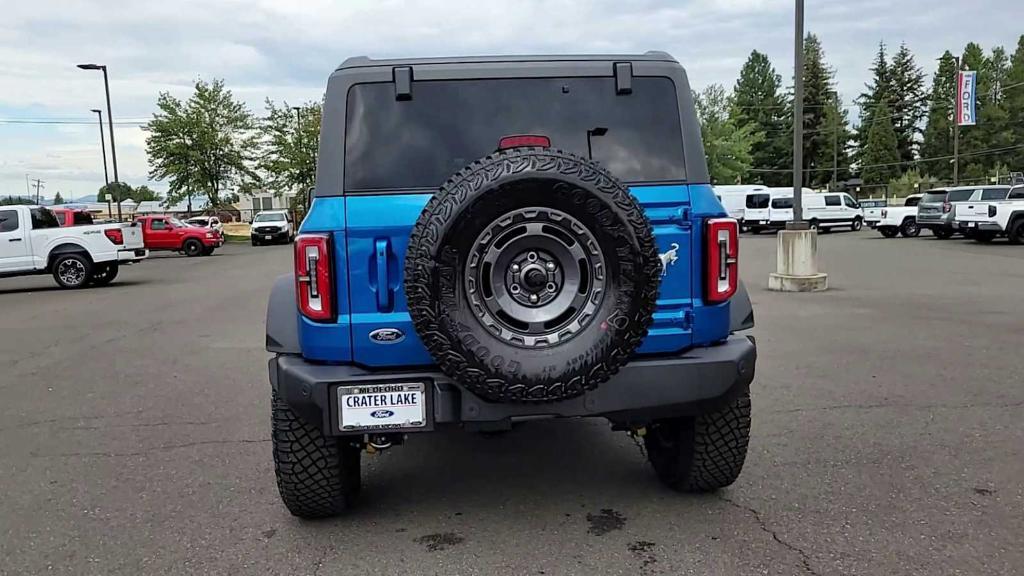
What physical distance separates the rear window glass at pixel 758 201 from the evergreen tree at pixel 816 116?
5261 centimetres

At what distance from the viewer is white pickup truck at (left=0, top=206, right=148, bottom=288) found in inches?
678

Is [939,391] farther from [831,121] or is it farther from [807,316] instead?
[831,121]

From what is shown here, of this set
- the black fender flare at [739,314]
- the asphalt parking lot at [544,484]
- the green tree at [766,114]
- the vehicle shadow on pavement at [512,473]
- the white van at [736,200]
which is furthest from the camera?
the green tree at [766,114]

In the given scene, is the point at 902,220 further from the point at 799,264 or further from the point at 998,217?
the point at 799,264

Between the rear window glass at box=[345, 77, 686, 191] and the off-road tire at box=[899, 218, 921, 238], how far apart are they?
96.9ft

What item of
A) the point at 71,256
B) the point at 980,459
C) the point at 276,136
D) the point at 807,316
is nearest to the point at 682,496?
the point at 980,459

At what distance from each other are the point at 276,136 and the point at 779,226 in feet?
101

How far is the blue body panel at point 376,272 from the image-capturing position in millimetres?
3428

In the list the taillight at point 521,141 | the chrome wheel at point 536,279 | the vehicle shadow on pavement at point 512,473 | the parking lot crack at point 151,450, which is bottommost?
the vehicle shadow on pavement at point 512,473

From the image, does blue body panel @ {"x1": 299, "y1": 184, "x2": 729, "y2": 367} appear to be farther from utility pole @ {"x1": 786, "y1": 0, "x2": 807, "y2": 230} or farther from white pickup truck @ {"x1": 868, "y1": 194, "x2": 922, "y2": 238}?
white pickup truck @ {"x1": 868, "y1": 194, "x2": 922, "y2": 238}

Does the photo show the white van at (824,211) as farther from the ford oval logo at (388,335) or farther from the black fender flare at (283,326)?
the ford oval logo at (388,335)

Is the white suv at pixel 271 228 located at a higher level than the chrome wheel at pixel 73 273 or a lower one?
higher

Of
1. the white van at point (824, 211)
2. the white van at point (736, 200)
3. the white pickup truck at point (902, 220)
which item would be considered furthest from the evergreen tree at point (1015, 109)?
the white pickup truck at point (902, 220)

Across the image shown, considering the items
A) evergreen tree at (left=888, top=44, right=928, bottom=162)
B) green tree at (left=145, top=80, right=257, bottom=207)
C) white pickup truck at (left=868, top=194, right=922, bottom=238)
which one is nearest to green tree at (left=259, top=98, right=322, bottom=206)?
green tree at (left=145, top=80, right=257, bottom=207)
